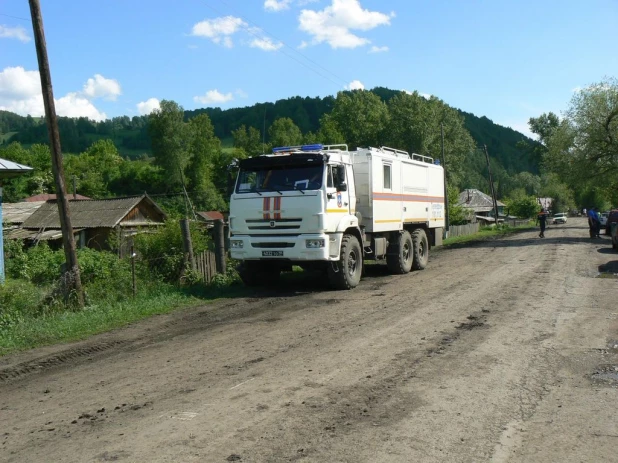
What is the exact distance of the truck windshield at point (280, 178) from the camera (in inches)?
521

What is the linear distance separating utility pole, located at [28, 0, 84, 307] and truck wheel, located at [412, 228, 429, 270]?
391 inches

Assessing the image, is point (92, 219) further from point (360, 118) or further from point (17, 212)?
point (360, 118)

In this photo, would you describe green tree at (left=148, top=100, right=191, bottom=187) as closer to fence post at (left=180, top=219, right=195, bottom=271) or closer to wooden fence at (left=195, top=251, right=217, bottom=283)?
wooden fence at (left=195, top=251, right=217, bottom=283)

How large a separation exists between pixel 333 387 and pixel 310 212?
277 inches

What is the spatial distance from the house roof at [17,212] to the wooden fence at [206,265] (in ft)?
98.0

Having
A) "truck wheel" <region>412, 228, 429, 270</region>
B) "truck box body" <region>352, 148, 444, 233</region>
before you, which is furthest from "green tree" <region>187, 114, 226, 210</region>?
"truck wheel" <region>412, 228, 429, 270</region>

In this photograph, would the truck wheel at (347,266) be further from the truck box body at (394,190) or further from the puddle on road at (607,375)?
the puddle on road at (607,375)

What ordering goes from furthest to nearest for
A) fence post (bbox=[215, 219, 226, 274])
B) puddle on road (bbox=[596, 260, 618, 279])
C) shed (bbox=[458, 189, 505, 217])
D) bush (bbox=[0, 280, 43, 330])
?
shed (bbox=[458, 189, 505, 217]), puddle on road (bbox=[596, 260, 618, 279]), fence post (bbox=[215, 219, 226, 274]), bush (bbox=[0, 280, 43, 330])

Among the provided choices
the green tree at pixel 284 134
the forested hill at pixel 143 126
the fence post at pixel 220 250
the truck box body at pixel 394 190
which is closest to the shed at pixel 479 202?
the forested hill at pixel 143 126

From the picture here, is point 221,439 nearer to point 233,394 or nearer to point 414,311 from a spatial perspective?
point 233,394

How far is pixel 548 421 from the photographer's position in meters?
5.20

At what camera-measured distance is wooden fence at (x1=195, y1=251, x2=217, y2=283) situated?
1477cm

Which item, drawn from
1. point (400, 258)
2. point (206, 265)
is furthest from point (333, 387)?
point (400, 258)

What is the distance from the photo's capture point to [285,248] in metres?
13.2
